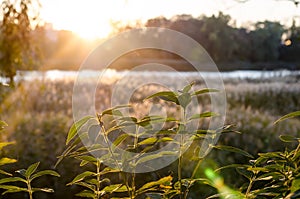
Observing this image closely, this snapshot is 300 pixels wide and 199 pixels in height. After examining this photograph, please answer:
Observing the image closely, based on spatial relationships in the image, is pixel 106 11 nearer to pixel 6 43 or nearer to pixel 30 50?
pixel 6 43

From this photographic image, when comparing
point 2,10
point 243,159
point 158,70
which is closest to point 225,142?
point 243,159

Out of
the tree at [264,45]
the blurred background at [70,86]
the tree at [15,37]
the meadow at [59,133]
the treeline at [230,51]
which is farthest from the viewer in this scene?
the tree at [264,45]

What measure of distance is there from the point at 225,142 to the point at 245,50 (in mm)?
24251

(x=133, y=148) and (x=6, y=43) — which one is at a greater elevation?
(x=6, y=43)

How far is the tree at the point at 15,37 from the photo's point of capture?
3.14 meters

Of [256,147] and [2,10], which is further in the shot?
[256,147]

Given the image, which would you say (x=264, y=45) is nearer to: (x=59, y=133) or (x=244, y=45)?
(x=244, y=45)

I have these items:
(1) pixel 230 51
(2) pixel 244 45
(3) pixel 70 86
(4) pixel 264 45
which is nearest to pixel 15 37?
(3) pixel 70 86

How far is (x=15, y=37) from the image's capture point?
361cm

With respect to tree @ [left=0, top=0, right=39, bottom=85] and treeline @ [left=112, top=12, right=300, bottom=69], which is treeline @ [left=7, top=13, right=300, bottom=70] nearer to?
treeline @ [left=112, top=12, right=300, bottom=69]

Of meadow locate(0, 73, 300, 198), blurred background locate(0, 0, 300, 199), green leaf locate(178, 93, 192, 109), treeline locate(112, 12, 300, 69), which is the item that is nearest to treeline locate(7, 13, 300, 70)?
treeline locate(112, 12, 300, 69)

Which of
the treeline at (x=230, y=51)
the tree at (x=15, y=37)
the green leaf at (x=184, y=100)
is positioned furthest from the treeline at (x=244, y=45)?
the green leaf at (x=184, y=100)

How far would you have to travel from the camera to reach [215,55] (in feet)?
85.4

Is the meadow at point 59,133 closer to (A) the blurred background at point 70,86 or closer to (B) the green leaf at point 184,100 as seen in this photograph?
(A) the blurred background at point 70,86
